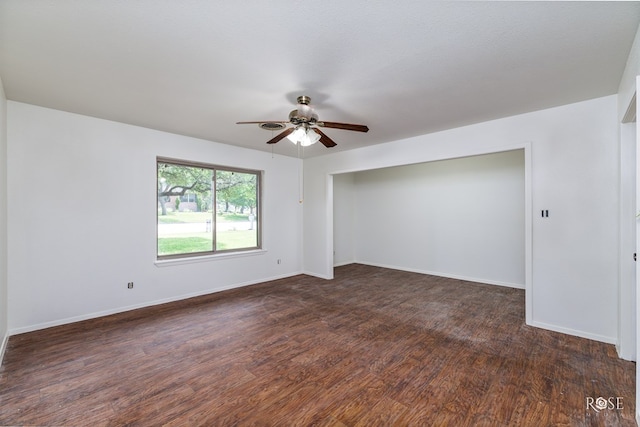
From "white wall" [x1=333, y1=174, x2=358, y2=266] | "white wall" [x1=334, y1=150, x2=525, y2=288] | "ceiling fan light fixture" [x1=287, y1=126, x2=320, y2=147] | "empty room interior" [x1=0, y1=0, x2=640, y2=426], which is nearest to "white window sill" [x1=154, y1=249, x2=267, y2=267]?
"empty room interior" [x1=0, y1=0, x2=640, y2=426]

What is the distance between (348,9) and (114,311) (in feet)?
14.4

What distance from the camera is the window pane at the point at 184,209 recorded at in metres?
4.34

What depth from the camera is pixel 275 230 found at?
571 cm

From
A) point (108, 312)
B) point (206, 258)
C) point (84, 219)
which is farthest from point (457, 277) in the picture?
point (84, 219)

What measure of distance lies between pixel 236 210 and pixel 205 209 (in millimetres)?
605

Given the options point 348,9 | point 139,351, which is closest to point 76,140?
point 139,351

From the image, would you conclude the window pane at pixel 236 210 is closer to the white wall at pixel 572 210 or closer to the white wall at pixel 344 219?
the white wall at pixel 344 219

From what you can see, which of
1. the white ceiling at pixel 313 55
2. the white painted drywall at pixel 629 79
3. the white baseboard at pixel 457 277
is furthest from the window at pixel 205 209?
the white painted drywall at pixel 629 79

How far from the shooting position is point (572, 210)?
10.00 ft

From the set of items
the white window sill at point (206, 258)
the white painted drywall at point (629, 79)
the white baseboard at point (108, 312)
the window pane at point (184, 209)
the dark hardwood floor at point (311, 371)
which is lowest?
the dark hardwood floor at point (311, 371)

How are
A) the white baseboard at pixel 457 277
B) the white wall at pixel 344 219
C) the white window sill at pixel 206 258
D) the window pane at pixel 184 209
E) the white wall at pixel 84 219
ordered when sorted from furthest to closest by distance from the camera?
the white wall at pixel 344 219 → the white baseboard at pixel 457 277 → the window pane at pixel 184 209 → the white window sill at pixel 206 258 → the white wall at pixel 84 219

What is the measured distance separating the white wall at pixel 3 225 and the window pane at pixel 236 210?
8.29 ft

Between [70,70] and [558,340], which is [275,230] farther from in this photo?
Answer: [558,340]

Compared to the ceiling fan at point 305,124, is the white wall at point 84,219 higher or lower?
lower
